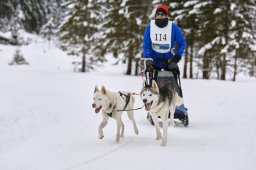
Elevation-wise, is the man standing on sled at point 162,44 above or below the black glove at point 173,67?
above

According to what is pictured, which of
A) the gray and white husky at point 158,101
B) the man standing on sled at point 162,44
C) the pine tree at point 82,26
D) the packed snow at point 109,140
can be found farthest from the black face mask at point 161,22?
the pine tree at point 82,26

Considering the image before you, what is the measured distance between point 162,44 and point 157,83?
92 centimetres

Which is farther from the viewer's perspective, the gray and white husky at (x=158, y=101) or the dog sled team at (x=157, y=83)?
the dog sled team at (x=157, y=83)

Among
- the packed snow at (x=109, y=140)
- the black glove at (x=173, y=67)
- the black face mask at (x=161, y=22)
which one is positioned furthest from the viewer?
the black glove at (x=173, y=67)

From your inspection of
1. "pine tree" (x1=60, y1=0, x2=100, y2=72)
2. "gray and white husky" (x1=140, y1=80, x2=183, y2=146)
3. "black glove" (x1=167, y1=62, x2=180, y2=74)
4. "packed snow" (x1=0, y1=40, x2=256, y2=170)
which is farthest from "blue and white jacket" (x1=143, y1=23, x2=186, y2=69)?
"pine tree" (x1=60, y1=0, x2=100, y2=72)

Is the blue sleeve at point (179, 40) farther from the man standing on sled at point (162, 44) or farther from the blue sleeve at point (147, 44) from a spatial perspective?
the blue sleeve at point (147, 44)

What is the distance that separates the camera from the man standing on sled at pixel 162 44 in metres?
6.75

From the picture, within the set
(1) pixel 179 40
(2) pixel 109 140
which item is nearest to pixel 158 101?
(2) pixel 109 140

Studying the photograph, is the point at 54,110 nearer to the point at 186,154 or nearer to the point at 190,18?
the point at 186,154

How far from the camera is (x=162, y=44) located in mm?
6914

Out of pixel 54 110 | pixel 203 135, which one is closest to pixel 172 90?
pixel 203 135

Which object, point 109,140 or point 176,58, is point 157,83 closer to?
point 176,58

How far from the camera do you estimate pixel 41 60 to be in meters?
39.9

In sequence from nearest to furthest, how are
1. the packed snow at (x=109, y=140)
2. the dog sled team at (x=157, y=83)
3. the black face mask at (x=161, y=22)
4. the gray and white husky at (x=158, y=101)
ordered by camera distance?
the packed snow at (x=109, y=140) < the gray and white husky at (x=158, y=101) < the dog sled team at (x=157, y=83) < the black face mask at (x=161, y=22)
